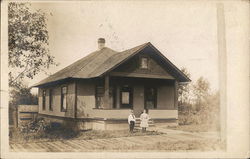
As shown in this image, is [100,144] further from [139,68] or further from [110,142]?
[139,68]

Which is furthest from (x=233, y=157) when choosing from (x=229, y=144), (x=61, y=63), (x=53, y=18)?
(x=53, y=18)

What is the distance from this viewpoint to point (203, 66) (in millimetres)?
7422

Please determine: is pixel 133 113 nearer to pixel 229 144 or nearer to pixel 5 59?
pixel 229 144

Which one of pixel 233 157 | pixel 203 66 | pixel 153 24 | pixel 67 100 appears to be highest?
pixel 153 24

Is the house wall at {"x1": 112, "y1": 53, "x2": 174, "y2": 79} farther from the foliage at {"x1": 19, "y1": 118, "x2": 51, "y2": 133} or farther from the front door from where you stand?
the foliage at {"x1": 19, "y1": 118, "x2": 51, "y2": 133}

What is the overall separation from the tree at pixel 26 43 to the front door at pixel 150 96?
315 cm

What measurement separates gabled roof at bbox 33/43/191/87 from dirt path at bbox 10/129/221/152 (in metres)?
1.42

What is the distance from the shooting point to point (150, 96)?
9547 mm

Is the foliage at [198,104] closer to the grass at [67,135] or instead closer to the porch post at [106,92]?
the grass at [67,135]

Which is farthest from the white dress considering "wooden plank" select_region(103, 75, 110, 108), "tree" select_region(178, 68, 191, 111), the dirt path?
"wooden plank" select_region(103, 75, 110, 108)

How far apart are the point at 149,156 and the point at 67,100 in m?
3.02

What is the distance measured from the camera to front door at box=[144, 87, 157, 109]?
9.36m

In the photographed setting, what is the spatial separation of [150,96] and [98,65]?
5.90 ft

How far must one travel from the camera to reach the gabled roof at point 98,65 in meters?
7.90
